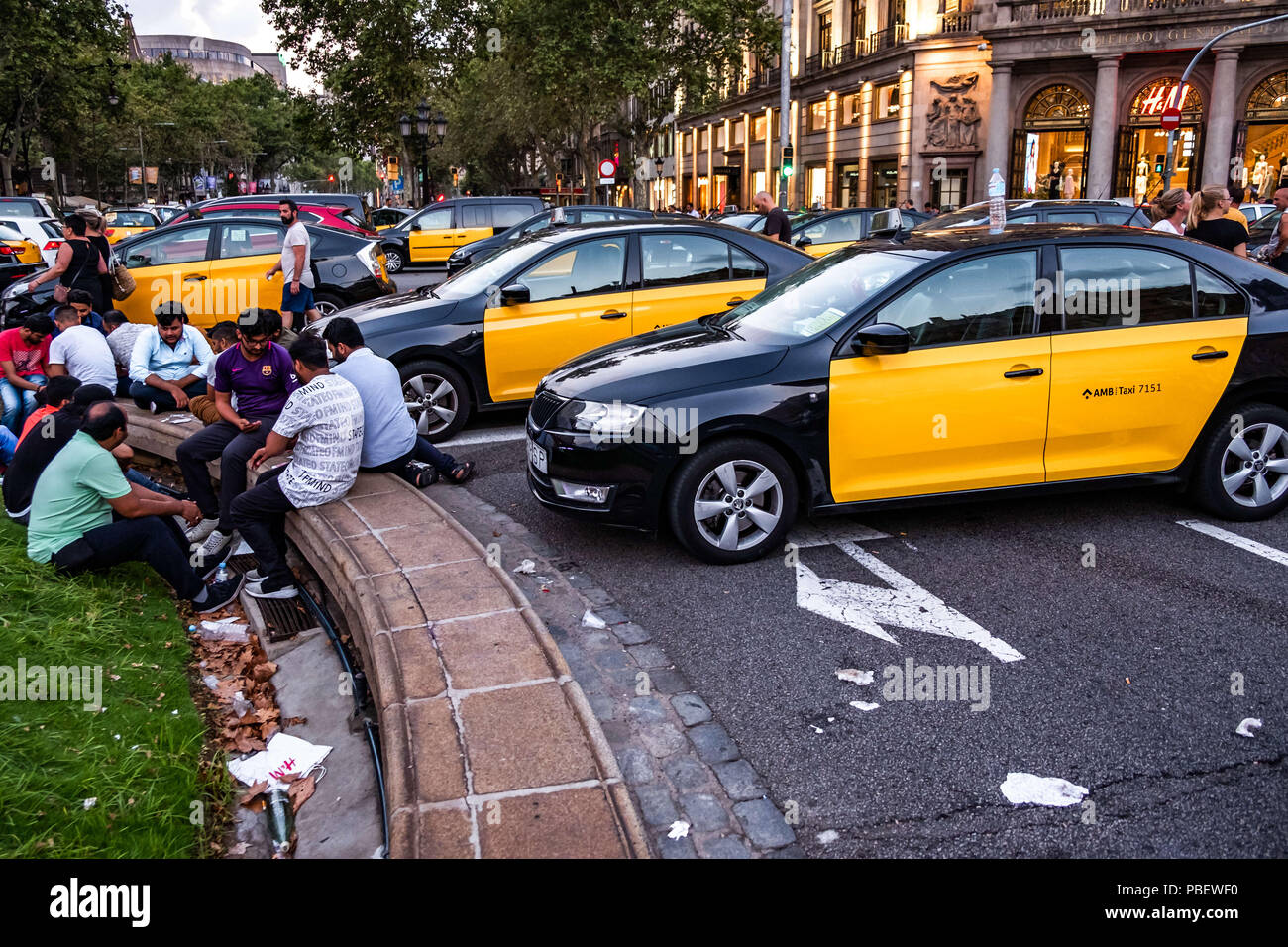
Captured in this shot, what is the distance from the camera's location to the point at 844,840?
11.2ft

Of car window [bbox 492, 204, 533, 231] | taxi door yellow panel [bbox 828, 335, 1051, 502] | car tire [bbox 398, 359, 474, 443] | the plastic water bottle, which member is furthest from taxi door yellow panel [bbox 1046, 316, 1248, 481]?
car window [bbox 492, 204, 533, 231]

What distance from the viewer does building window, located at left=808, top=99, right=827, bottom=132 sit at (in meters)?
47.3

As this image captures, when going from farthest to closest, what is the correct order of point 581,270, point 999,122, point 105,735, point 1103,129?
point 999,122 → point 1103,129 → point 581,270 → point 105,735

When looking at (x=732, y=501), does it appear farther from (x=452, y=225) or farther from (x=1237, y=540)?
→ (x=452, y=225)

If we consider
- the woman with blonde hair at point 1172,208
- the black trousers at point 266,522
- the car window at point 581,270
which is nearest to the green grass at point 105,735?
the black trousers at point 266,522

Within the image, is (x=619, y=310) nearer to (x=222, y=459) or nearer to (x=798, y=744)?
(x=222, y=459)

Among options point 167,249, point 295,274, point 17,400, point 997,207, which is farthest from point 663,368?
point 167,249

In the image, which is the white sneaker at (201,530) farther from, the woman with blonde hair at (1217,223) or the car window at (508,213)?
the car window at (508,213)

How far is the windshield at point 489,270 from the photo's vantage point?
29.2 ft

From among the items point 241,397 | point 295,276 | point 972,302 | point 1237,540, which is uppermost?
point 295,276

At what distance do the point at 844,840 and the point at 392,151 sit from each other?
169ft

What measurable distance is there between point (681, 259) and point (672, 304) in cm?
45

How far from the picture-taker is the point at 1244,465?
20.6 feet

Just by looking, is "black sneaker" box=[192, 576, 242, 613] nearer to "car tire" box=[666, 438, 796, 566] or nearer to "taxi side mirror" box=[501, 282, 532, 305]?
"car tire" box=[666, 438, 796, 566]
